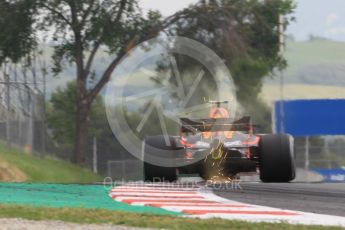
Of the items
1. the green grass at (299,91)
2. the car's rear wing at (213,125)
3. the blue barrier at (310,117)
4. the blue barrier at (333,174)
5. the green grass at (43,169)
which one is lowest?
the blue barrier at (333,174)

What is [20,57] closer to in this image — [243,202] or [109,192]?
[109,192]

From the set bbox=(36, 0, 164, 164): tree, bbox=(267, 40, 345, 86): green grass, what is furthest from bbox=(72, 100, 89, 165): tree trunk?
bbox=(267, 40, 345, 86): green grass

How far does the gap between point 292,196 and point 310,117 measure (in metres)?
14.1

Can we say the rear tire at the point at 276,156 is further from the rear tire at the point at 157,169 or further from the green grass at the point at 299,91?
the green grass at the point at 299,91

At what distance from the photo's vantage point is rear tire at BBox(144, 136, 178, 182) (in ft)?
53.4

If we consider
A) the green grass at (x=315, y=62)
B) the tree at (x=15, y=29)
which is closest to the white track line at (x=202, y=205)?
the tree at (x=15, y=29)

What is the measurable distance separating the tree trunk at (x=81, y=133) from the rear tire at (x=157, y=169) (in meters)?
12.9

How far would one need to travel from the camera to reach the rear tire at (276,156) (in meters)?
16.2

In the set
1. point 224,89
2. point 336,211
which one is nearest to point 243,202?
point 336,211

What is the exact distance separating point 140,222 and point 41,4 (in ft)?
64.5

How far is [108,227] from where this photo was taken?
30.3ft

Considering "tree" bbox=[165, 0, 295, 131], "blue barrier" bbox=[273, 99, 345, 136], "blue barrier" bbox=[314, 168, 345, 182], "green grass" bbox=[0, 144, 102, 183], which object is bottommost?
"blue barrier" bbox=[314, 168, 345, 182]

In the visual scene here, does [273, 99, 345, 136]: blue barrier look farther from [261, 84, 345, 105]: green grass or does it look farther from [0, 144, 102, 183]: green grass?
[0, 144, 102, 183]: green grass

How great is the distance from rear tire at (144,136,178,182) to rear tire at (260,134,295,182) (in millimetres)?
1856
